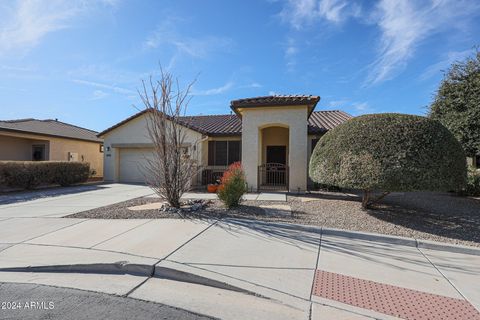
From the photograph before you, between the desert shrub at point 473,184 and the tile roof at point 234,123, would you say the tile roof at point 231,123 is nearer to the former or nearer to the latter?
the tile roof at point 234,123

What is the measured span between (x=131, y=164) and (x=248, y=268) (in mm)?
15378

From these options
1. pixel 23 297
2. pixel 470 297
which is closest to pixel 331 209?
pixel 470 297

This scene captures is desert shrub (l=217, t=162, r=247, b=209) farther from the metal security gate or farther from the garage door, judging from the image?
the garage door

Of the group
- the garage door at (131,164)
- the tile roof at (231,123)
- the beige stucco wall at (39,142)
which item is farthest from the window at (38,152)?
the garage door at (131,164)

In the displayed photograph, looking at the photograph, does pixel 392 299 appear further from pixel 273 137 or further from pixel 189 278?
pixel 273 137

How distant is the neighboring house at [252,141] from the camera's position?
12.4m

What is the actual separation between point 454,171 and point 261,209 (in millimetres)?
5086

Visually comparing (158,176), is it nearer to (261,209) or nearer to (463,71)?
(261,209)

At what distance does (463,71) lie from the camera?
1310 centimetres

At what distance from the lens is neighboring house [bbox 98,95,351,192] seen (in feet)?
40.5

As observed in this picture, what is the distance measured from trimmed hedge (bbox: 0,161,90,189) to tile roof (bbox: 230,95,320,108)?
10723 mm

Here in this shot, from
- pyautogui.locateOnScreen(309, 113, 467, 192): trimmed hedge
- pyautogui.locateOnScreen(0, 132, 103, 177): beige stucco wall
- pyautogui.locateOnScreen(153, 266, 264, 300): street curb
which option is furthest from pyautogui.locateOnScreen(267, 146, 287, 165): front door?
pyautogui.locateOnScreen(0, 132, 103, 177): beige stucco wall

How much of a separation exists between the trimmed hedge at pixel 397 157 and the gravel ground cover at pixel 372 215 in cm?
97

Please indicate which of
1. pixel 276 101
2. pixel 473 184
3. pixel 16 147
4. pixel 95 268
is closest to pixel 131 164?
pixel 16 147
